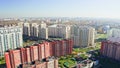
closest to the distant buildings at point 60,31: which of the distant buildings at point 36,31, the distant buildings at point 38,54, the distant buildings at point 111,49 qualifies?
the distant buildings at point 36,31

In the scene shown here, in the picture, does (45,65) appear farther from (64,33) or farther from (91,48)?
(64,33)

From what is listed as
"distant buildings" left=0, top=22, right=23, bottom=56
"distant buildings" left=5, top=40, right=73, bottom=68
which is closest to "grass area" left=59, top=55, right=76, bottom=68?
"distant buildings" left=5, top=40, right=73, bottom=68

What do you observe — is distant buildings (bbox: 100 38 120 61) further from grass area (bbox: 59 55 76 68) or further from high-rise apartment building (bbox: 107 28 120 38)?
high-rise apartment building (bbox: 107 28 120 38)

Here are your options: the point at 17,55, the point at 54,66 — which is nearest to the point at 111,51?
the point at 54,66

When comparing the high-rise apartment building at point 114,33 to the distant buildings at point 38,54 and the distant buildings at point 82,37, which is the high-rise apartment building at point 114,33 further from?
the distant buildings at point 38,54

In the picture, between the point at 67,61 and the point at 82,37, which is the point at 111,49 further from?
the point at 82,37
